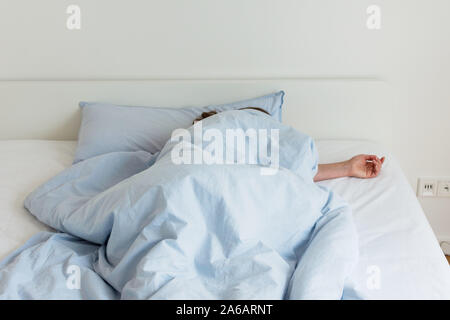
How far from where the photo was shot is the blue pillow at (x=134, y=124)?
176 centimetres

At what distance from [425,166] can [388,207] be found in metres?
0.71

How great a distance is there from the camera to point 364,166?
5.38 ft

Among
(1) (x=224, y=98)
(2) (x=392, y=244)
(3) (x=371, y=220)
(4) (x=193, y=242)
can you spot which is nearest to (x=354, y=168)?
(3) (x=371, y=220)

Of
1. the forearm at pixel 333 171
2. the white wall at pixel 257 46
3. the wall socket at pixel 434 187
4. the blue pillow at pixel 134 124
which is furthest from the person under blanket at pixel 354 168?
the wall socket at pixel 434 187

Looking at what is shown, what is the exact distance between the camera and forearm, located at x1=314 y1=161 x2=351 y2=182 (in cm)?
163

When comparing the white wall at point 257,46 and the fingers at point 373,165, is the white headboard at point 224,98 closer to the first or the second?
the white wall at point 257,46

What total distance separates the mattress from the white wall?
0.94 ft

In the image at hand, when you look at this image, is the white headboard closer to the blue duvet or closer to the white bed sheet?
the white bed sheet

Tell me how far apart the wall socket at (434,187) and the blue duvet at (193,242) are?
0.88 meters

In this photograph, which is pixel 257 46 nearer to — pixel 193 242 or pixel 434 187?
pixel 434 187

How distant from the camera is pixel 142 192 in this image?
119 cm
